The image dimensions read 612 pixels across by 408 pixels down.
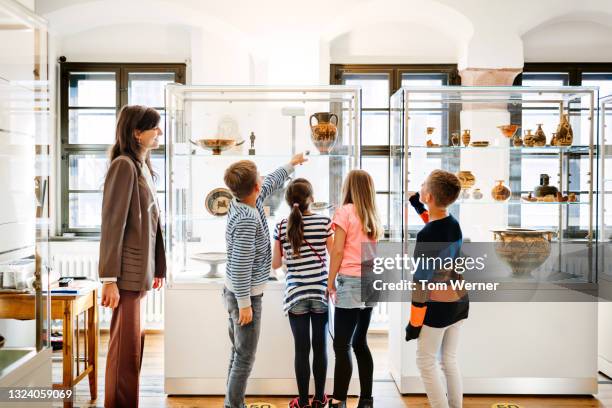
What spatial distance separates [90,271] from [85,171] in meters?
0.99

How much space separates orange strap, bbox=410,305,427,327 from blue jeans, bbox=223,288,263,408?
736mm

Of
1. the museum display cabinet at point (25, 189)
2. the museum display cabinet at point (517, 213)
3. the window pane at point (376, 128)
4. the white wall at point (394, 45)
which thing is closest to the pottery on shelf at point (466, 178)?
the museum display cabinet at point (517, 213)

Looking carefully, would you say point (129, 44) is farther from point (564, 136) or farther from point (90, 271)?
point (564, 136)

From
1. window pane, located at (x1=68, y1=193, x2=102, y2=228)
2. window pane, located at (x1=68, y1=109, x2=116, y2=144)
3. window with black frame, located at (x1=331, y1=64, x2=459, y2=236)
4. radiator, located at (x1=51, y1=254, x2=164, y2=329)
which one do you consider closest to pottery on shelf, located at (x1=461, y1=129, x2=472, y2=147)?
window with black frame, located at (x1=331, y1=64, x2=459, y2=236)

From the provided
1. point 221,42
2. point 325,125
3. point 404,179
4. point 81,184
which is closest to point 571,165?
point 404,179

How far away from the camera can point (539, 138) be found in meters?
3.51

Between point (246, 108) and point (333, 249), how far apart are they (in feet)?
3.96

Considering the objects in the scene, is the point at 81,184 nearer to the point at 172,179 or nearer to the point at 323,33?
the point at 172,179

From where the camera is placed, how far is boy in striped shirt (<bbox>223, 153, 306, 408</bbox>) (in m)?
2.57

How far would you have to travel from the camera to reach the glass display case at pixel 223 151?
3314 mm

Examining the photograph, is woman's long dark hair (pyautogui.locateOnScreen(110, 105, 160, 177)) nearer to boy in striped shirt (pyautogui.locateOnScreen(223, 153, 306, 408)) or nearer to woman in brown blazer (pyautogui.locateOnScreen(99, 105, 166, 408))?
woman in brown blazer (pyautogui.locateOnScreen(99, 105, 166, 408))

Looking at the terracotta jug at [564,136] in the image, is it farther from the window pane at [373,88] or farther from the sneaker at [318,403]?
the sneaker at [318,403]

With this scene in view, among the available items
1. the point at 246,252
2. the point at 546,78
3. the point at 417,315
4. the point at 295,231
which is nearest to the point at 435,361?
the point at 417,315

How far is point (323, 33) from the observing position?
4.58 metres
